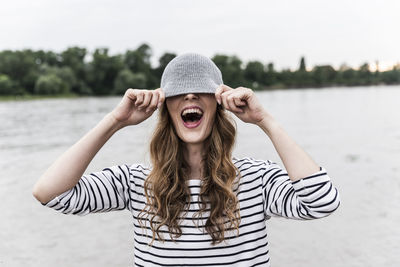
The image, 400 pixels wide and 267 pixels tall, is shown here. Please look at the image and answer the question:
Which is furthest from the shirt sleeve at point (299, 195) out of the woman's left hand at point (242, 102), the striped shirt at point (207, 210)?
the woman's left hand at point (242, 102)

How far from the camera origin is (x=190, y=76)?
1993 mm

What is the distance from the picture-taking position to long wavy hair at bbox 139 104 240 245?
196 cm

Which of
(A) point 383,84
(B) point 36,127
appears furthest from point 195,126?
(A) point 383,84

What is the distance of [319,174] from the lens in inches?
72.8

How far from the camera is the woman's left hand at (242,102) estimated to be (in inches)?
76.6

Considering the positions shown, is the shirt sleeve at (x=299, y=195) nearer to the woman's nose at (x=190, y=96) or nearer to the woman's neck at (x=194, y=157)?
the woman's neck at (x=194, y=157)

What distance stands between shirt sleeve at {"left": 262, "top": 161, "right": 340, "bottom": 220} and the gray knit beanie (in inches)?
19.7

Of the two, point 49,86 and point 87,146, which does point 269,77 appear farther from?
point 87,146

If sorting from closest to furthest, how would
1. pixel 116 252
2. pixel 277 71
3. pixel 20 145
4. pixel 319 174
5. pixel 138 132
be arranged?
1. pixel 319 174
2. pixel 116 252
3. pixel 20 145
4. pixel 138 132
5. pixel 277 71

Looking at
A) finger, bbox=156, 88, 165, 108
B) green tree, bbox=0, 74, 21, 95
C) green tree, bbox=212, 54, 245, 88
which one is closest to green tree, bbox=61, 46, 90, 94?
green tree, bbox=0, 74, 21, 95

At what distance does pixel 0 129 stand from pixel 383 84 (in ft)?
428

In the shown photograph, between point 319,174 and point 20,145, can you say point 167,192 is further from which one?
point 20,145

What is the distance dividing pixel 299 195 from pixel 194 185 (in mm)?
488

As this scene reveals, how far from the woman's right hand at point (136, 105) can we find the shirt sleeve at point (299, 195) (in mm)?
623
